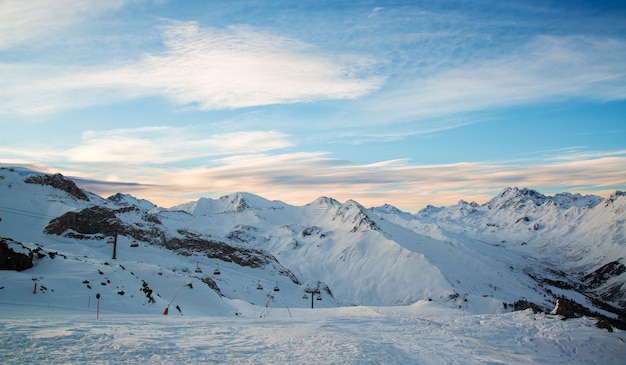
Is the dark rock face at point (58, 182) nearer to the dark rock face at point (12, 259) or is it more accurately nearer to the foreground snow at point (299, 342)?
the dark rock face at point (12, 259)

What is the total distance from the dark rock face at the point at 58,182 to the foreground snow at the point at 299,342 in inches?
3068

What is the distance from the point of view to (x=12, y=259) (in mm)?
26828

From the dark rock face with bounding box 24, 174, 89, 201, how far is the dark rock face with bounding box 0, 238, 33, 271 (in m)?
67.2

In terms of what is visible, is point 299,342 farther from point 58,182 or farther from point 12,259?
point 58,182

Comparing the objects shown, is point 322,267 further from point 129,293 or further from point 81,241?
point 129,293

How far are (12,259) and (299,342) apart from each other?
72.2 ft

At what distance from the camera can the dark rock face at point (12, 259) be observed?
26172 millimetres

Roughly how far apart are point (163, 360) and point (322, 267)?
191 metres

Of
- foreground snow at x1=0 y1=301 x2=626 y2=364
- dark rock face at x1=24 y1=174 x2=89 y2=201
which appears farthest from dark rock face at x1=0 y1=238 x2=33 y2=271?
dark rock face at x1=24 y1=174 x2=89 y2=201

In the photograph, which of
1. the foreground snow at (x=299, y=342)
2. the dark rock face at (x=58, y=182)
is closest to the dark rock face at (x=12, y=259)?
the foreground snow at (x=299, y=342)

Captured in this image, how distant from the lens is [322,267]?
199000 mm

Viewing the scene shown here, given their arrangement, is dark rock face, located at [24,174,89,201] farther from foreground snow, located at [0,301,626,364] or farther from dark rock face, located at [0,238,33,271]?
foreground snow, located at [0,301,626,364]

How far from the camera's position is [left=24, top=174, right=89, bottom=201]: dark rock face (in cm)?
8740

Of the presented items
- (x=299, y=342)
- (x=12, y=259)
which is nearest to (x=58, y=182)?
(x=12, y=259)
